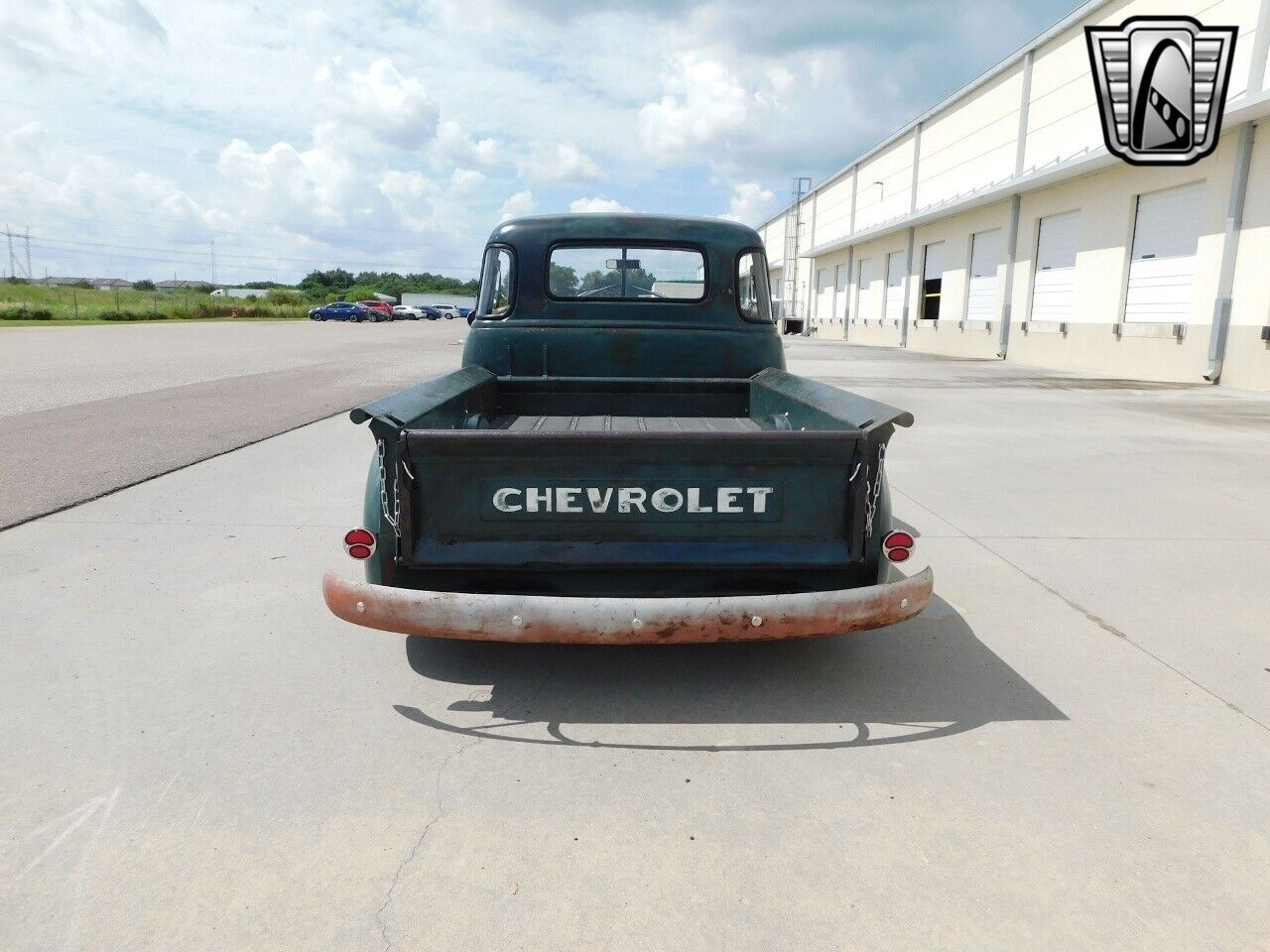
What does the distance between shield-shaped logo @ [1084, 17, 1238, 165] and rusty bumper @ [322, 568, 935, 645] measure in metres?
15.8

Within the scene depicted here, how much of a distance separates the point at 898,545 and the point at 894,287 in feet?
106

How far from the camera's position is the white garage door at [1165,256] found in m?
16.0

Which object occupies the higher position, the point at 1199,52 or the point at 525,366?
the point at 1199,52

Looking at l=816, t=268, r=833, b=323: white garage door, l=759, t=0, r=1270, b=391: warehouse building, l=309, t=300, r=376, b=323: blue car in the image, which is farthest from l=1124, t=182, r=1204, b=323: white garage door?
l=309, t=300, r=376, b=323: blue car

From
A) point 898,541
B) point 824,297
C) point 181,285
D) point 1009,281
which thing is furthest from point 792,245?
point 181,285

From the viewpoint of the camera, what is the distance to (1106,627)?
4004 mm

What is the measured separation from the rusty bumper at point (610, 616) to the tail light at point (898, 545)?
0.28 meters

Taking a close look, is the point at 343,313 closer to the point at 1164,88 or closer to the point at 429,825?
the point at 1164,88

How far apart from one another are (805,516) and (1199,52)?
55.6ft

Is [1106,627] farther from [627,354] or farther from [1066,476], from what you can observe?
[1066,476]

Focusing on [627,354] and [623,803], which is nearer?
[623,803]

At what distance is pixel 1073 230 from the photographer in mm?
20062

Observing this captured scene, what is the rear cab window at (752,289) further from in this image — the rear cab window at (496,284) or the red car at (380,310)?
the red car at (380,310)

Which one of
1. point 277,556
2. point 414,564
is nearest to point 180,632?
point 277,556
